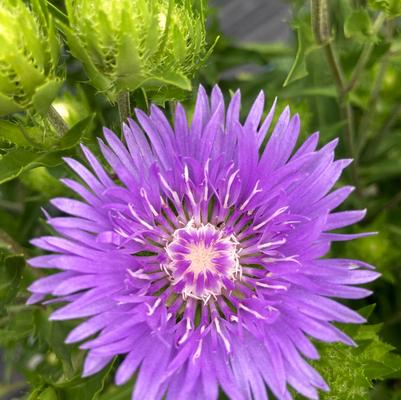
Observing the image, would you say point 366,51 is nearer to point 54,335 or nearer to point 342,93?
point 342,93

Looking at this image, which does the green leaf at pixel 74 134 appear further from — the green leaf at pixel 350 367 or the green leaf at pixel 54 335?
the green leaf at pixel 350 367

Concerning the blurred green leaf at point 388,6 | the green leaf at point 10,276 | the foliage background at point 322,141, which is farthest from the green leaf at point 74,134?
the blurred green leaf at point 388,6

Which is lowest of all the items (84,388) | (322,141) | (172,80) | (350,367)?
(84,388)

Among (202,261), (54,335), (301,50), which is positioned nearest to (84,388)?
(54,335)

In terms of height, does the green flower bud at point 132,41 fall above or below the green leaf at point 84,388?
above

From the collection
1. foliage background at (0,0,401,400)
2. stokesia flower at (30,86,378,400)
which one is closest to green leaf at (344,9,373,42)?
foliage background at (0,0,401,400)

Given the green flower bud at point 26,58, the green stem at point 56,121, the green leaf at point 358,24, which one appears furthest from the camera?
the green leaf at point 358,24
